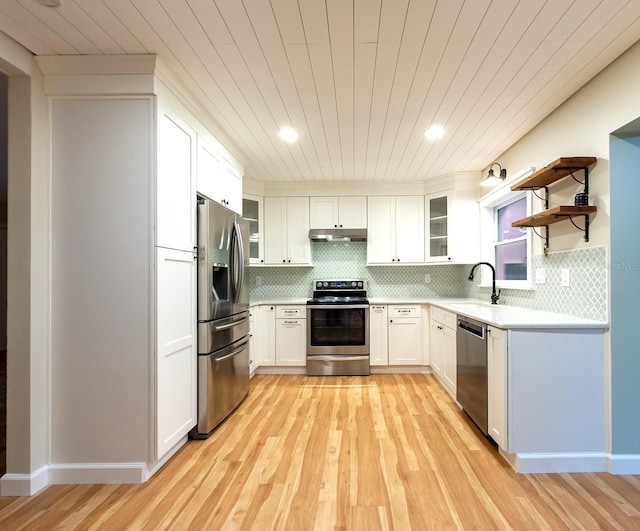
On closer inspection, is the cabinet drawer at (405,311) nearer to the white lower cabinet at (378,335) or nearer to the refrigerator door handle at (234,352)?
the white lower cabinet at (378,335)

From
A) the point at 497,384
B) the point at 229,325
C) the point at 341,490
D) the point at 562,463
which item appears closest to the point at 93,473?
the point at 229,325

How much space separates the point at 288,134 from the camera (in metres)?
2.86

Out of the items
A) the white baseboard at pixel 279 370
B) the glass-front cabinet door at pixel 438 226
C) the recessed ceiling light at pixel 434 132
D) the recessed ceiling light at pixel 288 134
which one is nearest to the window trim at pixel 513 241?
the glass-front cabinet door at pixel 438 226

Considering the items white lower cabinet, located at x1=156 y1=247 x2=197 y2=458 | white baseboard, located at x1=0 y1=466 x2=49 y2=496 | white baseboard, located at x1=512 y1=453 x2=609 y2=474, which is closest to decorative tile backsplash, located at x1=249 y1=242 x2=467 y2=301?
white lower cabinet, located at x1=156 y1=247 x2=197 y2=458

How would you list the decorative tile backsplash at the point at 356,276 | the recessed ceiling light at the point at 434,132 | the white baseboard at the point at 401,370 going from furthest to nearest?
the decorative tile backsplash at the point at 356,276 → the white baseboard at the point at 401,370 → the recessed ceiling light at the point at 434,132

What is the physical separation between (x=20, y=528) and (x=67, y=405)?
1.78 ft

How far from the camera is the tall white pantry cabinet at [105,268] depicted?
1.89 meters

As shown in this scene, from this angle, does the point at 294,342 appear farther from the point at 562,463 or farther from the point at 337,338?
the point at 562,463

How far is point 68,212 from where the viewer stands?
1.90 m

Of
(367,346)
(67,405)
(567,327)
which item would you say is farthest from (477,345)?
(67,405)

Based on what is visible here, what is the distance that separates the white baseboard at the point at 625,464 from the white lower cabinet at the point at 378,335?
2236 mm

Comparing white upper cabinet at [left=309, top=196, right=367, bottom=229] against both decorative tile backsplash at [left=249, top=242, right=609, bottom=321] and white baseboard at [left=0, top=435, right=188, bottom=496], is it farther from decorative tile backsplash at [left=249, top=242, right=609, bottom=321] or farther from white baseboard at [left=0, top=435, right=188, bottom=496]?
white baseboard at [left=0, top=435, right=188, bottom=496]

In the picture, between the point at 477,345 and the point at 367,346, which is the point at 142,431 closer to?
the point at 477,345

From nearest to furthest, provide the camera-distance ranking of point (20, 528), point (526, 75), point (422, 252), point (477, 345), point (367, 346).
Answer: point (20, 528) < point (526, 75) < point (477, 345) < point (367, 346) < point (422, 252)
